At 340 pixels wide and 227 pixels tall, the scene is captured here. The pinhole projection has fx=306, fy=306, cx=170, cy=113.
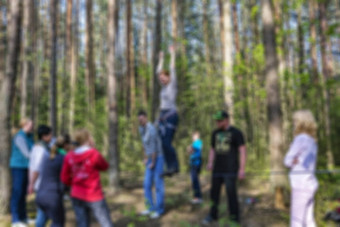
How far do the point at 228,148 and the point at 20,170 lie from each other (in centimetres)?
337

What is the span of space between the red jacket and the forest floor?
180 cm

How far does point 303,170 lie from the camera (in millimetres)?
3285

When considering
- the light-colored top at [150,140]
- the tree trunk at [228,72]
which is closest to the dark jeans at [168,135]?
the light-colored top at [150,140]

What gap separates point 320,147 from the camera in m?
9.61

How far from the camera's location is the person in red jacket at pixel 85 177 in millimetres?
3498

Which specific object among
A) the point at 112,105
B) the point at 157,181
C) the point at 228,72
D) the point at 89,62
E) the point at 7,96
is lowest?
the point at 157,181

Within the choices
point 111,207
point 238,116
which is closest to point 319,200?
point 111,207

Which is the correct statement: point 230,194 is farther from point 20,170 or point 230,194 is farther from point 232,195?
point 20,170

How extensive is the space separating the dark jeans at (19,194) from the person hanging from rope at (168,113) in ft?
7.57

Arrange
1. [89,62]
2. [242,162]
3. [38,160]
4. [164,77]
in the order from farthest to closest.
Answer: [89,62] < [164,77] < [242,162] < [38,160]

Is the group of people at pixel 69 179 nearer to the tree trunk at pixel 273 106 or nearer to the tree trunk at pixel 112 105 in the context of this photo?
the tree trunk at pixel 273 106

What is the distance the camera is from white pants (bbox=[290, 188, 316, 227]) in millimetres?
3277

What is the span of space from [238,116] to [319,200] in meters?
6.64

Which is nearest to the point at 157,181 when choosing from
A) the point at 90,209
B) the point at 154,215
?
the point at 154,215
